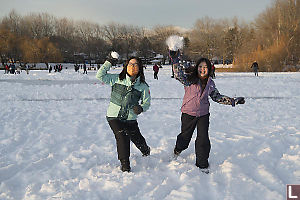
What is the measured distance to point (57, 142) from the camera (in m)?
4.58

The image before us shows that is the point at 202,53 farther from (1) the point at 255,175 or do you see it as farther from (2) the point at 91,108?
(1) the point at 255,175

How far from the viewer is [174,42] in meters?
3.23

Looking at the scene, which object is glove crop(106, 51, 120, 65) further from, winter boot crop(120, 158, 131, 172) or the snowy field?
the snowy field

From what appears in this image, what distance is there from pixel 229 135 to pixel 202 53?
207 ft

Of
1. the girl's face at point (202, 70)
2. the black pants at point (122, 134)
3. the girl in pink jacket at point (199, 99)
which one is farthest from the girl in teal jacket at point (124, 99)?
the girl's face at point (202, 70)

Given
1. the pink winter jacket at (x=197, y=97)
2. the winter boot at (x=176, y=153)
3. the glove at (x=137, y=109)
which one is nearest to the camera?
the glove at (x=137, y=109)

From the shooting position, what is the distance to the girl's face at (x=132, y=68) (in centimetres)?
309

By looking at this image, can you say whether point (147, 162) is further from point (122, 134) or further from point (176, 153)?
point (122, 134)

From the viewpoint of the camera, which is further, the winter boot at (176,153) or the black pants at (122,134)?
the winter boot at (176,153)

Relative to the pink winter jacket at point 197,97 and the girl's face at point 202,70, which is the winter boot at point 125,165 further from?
the girl's face at point 202,70

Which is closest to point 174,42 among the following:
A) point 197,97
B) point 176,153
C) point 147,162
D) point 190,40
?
point 197,97

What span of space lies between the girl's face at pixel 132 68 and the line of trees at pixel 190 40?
0.78 m

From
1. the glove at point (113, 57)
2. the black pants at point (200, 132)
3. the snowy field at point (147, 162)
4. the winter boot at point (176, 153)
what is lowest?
the snowy field at point (147, 162)

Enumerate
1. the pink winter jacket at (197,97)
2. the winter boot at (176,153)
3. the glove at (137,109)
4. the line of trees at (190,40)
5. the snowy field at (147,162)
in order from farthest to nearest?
the line of trees at (190,40)
the winter boot at (176,153)
the pink winter jacket at (197,97)
the glove at (137,109)
the snowy field at (147,162)
